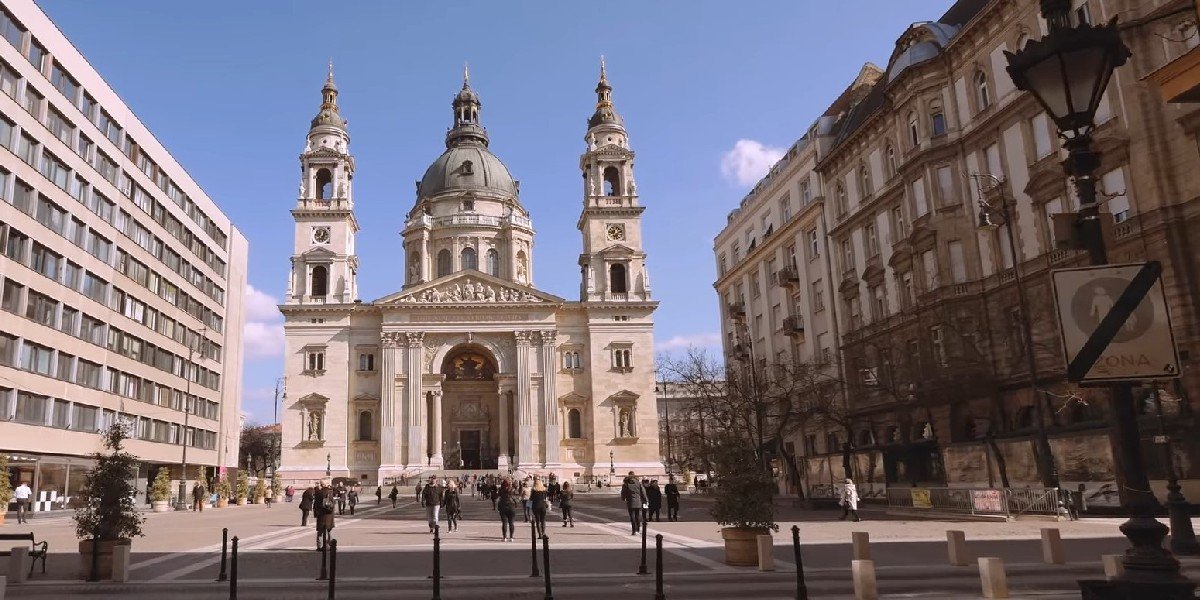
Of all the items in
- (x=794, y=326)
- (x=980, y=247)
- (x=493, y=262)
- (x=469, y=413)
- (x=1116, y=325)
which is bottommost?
(x=1116, y=325)

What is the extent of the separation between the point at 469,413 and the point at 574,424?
415 inches

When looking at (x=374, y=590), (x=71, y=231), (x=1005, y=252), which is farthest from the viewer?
(x=71, y=231)

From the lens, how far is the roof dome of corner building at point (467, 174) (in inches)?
3487

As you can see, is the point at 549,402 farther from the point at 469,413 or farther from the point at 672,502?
the point at 672,502

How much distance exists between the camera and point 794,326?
2008 inches

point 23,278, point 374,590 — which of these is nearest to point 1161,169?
point 374,590

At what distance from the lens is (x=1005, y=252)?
32.4 m

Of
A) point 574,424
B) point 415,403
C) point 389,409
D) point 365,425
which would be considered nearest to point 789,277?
point 574,424

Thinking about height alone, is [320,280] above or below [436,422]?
above

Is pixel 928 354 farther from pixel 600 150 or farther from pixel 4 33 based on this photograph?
pixel 600 150

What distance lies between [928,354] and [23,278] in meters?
40.6

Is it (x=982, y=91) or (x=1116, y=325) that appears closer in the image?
(x=1116, y=325)

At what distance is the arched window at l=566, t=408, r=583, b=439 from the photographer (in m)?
72.9

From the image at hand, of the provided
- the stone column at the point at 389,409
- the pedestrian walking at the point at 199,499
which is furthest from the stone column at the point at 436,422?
the pedestrian walking at the point at 199,499
